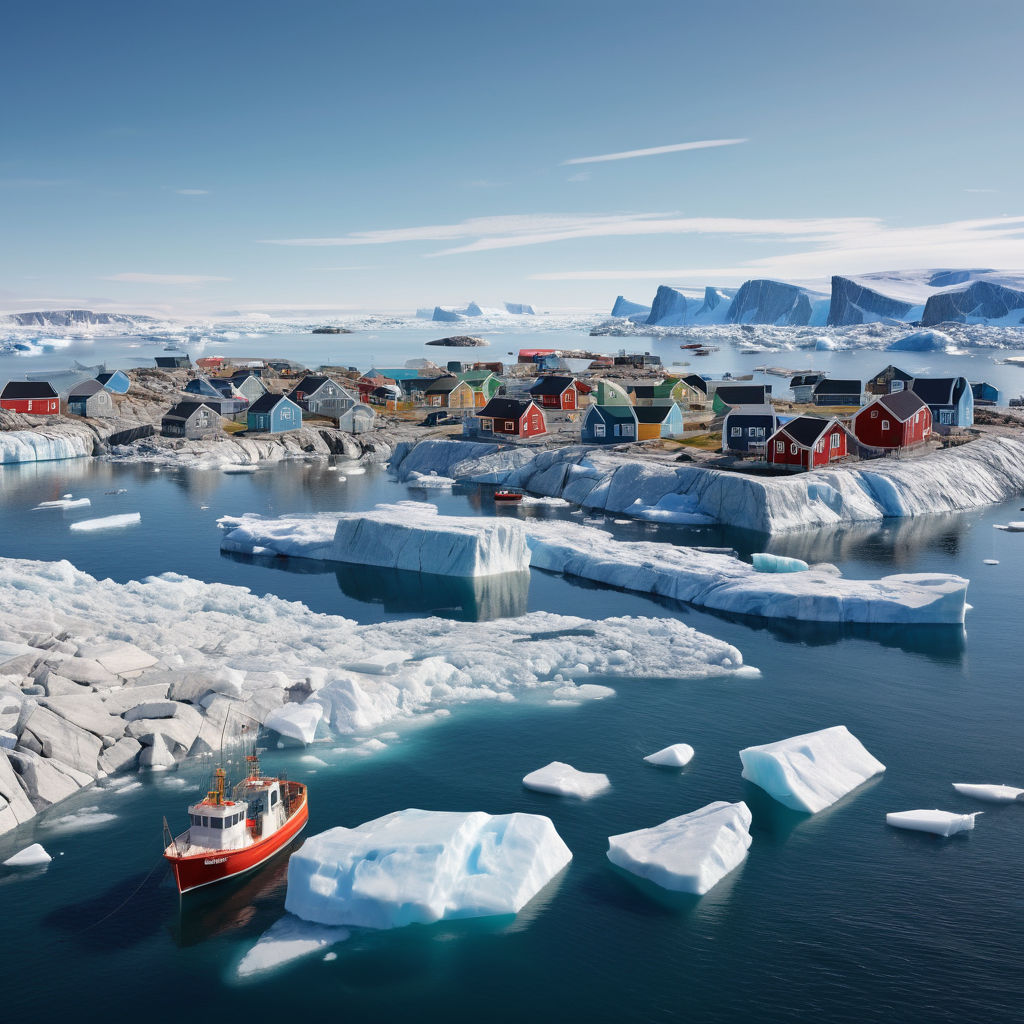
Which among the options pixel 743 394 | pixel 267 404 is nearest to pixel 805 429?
pixel 743 394

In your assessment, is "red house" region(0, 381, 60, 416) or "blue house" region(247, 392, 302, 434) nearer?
"blue house" region(247, 392, 302, 434)

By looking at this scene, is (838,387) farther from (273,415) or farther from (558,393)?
(273,415)

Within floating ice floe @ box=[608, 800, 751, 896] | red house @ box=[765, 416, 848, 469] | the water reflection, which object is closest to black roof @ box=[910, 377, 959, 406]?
red house @ box=[765, 416, 848, 469]

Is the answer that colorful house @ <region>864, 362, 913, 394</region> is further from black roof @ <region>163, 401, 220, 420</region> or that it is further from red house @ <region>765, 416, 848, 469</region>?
black roof @ <region>163, 401, 220, 420</region>

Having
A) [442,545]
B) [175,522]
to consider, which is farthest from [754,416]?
[175,522]

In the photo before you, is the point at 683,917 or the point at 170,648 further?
the point at 170,648

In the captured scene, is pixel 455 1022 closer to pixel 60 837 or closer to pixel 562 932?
pixel 562 932
